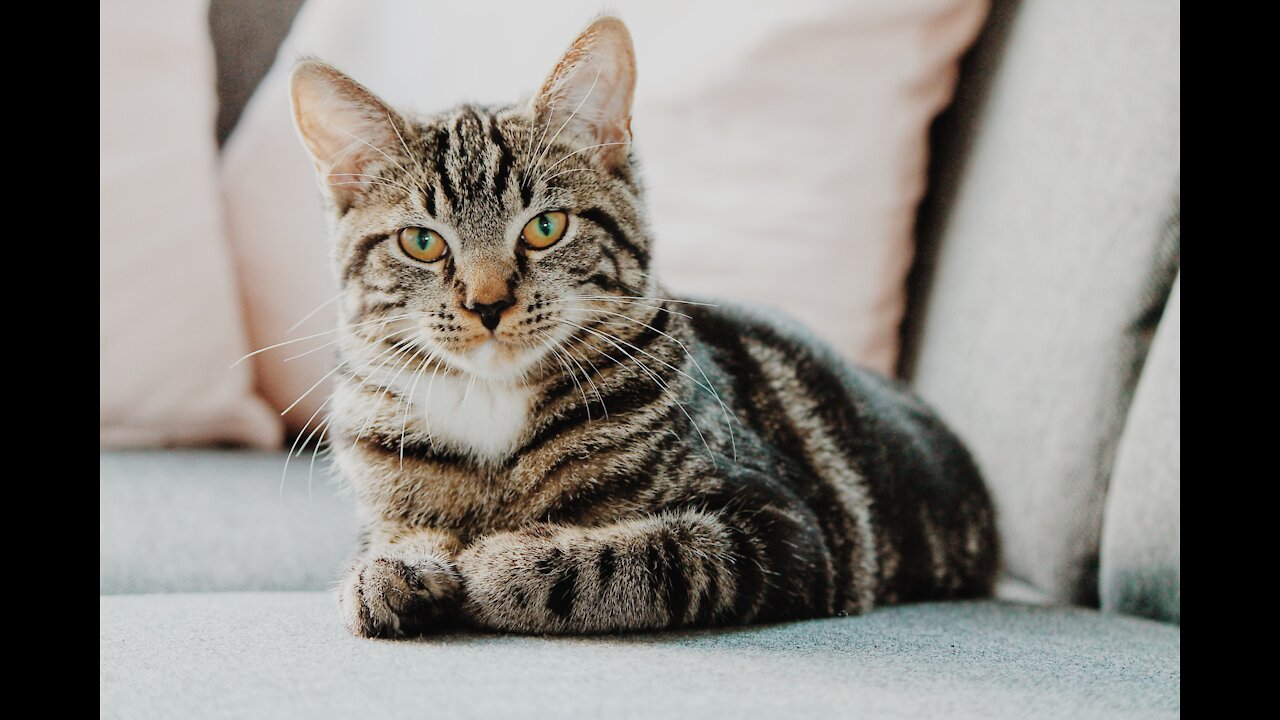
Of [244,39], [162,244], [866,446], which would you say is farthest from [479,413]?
[244,39]

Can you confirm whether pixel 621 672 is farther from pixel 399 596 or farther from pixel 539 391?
pixel 539 391

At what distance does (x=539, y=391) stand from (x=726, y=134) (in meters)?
0.69

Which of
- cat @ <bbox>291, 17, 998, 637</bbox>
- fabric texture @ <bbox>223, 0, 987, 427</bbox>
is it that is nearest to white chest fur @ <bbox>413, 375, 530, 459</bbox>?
cat @ <bbox>291, 17, 998, 637</bbox>

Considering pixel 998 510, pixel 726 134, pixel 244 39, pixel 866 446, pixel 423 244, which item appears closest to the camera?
pixel 423 244

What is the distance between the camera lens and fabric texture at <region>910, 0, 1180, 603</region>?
1090mm

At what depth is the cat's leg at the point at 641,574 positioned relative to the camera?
0.72 m

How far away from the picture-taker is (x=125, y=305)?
141 centimetres

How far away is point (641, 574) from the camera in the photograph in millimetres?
729

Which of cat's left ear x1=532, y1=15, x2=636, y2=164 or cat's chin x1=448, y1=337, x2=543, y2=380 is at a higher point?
cat's left ear x1=532, y1=15, x2=636, y2=164

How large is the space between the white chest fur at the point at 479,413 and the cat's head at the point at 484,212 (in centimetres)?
3

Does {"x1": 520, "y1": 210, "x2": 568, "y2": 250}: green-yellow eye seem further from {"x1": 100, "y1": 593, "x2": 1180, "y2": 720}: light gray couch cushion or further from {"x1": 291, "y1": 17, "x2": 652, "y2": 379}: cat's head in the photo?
{"x1": 100, "y1": 593, "x2": 1180, "y2": 720}: light gray couch cushion

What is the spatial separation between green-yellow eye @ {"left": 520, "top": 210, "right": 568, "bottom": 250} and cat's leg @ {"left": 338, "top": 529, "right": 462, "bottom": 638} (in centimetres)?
29
